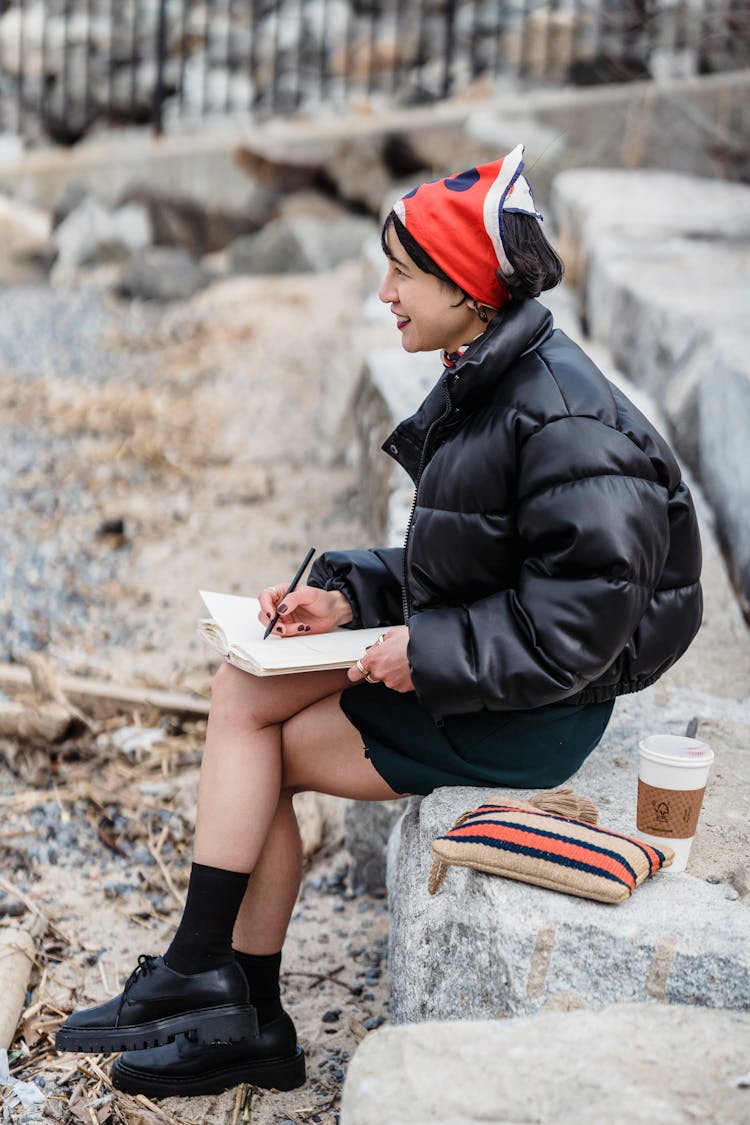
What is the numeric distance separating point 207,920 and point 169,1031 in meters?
0.22

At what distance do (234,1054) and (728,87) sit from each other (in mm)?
7599

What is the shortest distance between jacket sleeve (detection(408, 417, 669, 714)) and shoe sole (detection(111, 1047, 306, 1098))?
0.83 metres

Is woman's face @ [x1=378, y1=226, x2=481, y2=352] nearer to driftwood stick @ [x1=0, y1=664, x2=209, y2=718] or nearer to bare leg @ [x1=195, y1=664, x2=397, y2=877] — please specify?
bare leg @ [x1=195, y1=664, x2=397, y2=877]

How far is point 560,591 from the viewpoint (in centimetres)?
210

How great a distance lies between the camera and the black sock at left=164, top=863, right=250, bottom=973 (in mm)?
2359

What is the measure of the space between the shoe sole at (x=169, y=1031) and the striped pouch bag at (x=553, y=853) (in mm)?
539

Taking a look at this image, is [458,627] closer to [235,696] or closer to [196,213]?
[235,696]

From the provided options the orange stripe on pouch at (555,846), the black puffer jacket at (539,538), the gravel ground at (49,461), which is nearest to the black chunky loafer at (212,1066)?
the orange stripe on pouch at (555,846)

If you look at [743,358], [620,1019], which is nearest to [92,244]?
[743,358]

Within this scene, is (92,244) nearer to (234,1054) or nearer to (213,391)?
(213,391)

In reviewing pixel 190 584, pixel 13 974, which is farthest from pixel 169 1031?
pixel 190 584

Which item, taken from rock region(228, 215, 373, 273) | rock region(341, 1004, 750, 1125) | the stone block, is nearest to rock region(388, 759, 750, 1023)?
the stone block

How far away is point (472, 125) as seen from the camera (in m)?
9.73

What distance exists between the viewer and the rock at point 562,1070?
161cm
